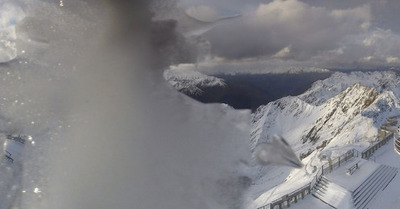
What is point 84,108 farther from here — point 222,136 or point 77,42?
point 222,136

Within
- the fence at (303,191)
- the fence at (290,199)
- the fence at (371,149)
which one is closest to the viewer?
the fence at (290,199)

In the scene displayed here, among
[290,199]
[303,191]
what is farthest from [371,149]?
[290,199]

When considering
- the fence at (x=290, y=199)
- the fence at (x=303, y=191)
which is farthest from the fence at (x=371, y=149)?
the fence at (x=290, y=199)

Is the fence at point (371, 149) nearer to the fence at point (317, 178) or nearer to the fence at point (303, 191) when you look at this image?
the fence at point (317, 178)

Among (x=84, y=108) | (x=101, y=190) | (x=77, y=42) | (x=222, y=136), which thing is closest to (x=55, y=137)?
(x=84, y=108)

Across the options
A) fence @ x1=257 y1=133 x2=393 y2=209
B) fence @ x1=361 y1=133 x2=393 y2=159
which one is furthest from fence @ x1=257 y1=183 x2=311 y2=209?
fence @ x1=361 y1=133 x2=393 y2=159

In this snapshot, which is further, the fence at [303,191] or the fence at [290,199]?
the fence at [303,191]

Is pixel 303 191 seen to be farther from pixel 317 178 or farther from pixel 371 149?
pixel 371 149

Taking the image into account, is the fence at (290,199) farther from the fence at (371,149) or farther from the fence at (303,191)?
the fence at (371,149)

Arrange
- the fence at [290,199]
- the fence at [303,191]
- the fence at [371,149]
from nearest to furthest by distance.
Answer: the fence at [290,199], the fence at [303,191], the fence at [371,149]
